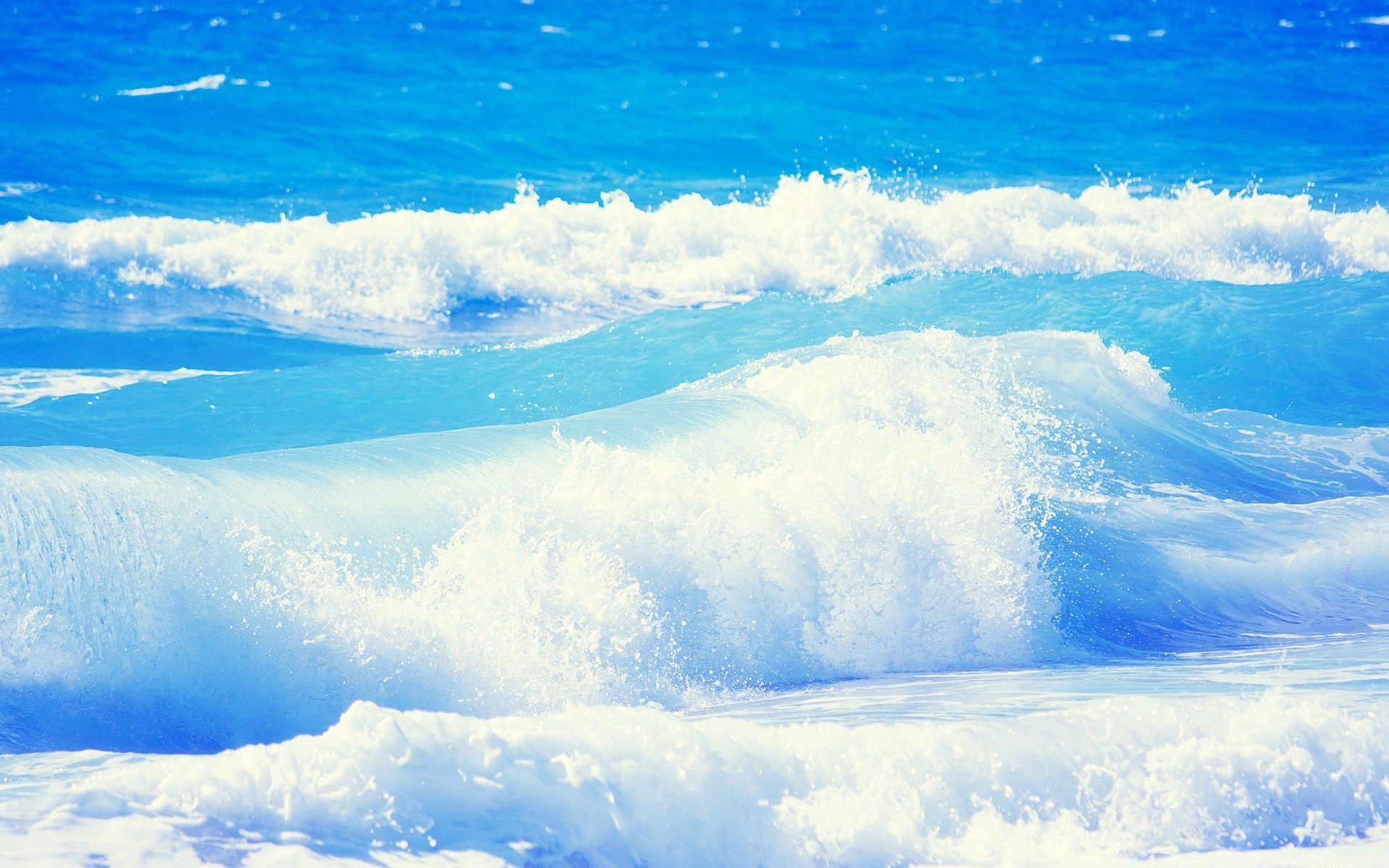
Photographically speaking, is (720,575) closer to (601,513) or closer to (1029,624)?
(601,513)

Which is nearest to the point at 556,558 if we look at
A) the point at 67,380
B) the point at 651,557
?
the point at 651,557

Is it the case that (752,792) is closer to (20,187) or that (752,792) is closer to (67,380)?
(67,380)

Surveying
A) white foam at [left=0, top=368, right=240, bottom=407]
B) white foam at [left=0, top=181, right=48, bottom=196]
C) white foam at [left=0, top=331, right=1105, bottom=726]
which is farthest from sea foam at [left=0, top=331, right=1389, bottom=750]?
white foam at [left=0, top=181, right=48, bottom=196]

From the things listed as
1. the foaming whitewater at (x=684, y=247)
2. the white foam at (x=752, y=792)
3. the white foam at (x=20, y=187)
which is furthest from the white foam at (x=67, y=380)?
the white foam at (x=752, y=792)

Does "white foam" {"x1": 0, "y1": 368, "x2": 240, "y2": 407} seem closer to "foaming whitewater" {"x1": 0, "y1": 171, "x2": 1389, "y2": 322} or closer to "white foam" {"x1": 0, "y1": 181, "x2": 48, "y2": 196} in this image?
"foaming whitewater" {"x1": 0, "y1": 171, "x2": 1389, "y2": 322}

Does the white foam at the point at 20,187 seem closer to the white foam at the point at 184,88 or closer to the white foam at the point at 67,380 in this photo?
the white foam at the point at 184,88

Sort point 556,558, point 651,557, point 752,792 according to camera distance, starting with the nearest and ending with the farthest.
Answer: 1. point 752,792
2. point 556,558
3. point 651,557

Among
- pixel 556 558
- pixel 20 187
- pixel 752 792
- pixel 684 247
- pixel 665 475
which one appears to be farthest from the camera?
pixel 20 187

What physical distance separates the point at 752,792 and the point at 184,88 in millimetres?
14942

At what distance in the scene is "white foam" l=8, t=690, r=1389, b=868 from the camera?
8.28 feet

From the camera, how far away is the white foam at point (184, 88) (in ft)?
49.6

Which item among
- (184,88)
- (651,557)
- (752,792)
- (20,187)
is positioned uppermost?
(184,88)

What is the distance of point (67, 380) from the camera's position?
8453 mm

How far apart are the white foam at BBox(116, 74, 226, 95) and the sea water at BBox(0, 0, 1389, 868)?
0.14 m
